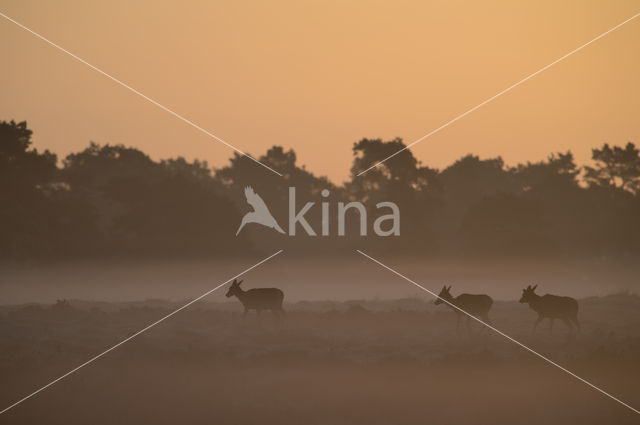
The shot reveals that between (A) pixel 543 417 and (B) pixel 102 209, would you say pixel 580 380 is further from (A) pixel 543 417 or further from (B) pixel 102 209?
(B) pixel 102 209

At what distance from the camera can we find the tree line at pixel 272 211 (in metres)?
47.2

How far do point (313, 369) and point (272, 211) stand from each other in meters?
48.9

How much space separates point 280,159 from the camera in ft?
258

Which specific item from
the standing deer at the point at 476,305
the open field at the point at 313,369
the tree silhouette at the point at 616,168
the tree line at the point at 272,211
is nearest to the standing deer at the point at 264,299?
the open field at the point at 313,369

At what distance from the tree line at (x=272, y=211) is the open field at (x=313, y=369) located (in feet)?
76.4

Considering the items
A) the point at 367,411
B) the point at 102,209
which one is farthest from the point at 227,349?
the point at 102,209

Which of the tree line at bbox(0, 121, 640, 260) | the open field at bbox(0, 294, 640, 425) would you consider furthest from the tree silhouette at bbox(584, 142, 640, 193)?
the open field at bbox(0, 294, 640, 425)

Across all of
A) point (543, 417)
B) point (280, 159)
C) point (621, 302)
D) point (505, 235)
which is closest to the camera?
point (543, 417)

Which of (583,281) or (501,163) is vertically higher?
(501,163)

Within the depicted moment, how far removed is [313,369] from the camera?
18.7 m

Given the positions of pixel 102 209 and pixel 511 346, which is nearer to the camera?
pixel 511 346

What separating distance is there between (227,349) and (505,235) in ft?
121

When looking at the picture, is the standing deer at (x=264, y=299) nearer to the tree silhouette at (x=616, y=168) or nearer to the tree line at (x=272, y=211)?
the tree line at (x=272, y=211)

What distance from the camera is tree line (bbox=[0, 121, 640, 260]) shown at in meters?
47.2
